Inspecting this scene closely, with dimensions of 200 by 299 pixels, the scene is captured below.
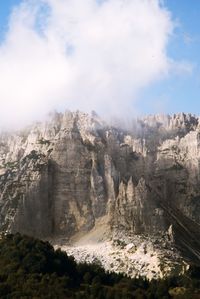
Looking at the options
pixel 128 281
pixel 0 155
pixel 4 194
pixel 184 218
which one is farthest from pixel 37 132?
pixel 128 281

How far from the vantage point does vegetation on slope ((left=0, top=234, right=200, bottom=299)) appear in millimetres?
122750

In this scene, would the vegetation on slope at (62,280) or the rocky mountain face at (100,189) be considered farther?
the rocky mountain face at (100,189)

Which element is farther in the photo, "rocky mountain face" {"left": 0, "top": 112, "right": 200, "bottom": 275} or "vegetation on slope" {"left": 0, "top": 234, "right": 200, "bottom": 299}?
"rocky mountain face" {"left": 0, "top": 112, "right": 200, "bottom": 275}

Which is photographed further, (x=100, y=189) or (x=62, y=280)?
(x=100, y=189)

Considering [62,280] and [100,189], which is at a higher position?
[100,189]

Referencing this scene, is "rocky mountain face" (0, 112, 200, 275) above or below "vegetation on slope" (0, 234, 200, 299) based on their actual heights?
above

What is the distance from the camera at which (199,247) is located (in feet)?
555

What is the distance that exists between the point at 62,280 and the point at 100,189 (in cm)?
4940

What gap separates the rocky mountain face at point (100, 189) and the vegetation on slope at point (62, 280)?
1163 cm

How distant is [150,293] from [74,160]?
185 ft

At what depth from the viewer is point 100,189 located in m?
176

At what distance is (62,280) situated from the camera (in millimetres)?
128625

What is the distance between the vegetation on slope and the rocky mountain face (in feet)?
38.2

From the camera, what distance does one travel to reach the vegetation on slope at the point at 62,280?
403ft
